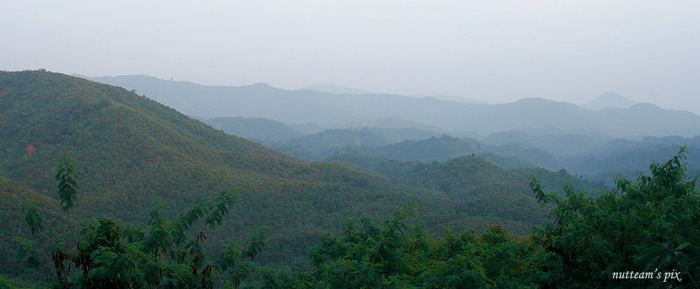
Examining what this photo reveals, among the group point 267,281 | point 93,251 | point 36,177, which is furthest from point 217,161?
point 93,251

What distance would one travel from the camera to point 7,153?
1167 inches

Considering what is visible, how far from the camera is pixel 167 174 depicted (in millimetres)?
30062

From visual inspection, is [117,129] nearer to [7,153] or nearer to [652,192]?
[7,153]

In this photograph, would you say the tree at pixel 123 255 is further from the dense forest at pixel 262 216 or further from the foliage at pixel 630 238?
the foliage at pixel 630 238

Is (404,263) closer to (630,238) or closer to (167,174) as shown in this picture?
(630,238)

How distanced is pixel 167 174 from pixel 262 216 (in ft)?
24.5

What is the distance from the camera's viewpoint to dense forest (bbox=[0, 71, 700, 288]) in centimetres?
609

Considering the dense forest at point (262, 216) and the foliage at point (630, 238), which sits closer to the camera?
the foliage at point (630, 238)

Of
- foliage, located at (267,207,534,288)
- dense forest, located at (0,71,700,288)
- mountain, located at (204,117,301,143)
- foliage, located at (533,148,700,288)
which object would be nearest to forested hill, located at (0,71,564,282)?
dense forest, located at (0,71,700,288)

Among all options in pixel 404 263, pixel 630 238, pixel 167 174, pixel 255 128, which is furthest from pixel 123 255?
pixel 255 128

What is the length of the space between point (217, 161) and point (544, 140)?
150 meters

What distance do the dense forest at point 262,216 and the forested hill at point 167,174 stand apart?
142mm

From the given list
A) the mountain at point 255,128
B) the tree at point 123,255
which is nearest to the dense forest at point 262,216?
the tree at point 123,255

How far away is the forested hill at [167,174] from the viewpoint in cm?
2678
